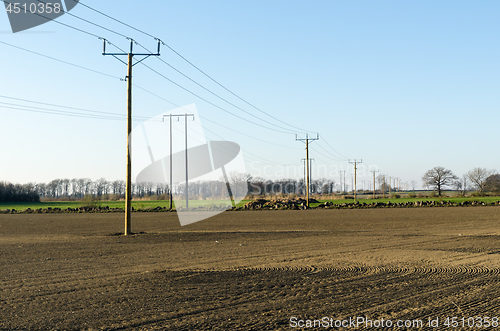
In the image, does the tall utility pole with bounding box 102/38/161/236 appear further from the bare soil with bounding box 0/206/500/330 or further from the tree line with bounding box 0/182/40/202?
the tree line with bounding box 0/182/40/202

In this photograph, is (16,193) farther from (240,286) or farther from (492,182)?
(492,182)

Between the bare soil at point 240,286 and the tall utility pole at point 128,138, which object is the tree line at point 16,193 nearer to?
the tall utility pole at point 128,138

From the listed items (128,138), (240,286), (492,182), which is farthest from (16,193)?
(492,182)

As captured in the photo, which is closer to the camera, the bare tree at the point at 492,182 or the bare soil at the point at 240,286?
the bare soil at the point at 240,286

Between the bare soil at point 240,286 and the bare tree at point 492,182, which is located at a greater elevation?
the bare tree at point 492,182

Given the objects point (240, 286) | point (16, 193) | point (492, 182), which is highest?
point (492, 182)

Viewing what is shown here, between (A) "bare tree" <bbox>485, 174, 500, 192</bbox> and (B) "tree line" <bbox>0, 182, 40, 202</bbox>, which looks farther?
(A) "bare tree" <bbox>485, 174, 500, 192</bbox>

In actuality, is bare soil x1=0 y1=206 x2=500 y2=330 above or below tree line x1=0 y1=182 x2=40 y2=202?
below

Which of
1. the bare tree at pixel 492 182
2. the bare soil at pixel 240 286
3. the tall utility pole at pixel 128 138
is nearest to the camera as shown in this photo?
the bare soil at pixel 240 286

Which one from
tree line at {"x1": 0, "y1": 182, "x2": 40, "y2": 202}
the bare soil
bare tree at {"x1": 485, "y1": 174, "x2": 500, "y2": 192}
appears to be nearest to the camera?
→ the bare soil

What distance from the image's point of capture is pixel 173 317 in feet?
22.5

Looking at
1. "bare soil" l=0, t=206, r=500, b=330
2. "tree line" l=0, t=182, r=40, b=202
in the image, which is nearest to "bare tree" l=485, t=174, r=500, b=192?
"tree line" l=0, t=182, r=40, b=202

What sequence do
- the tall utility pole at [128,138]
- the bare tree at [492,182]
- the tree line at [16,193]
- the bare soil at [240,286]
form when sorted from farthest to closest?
the bare tree at [492,182]
the tree line at [16,193]
the tall utility pole at [128,138]
the bare soil at [240,286]

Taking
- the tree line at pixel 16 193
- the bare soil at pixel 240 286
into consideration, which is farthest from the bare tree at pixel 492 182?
the bare soil at pixel 240 286
